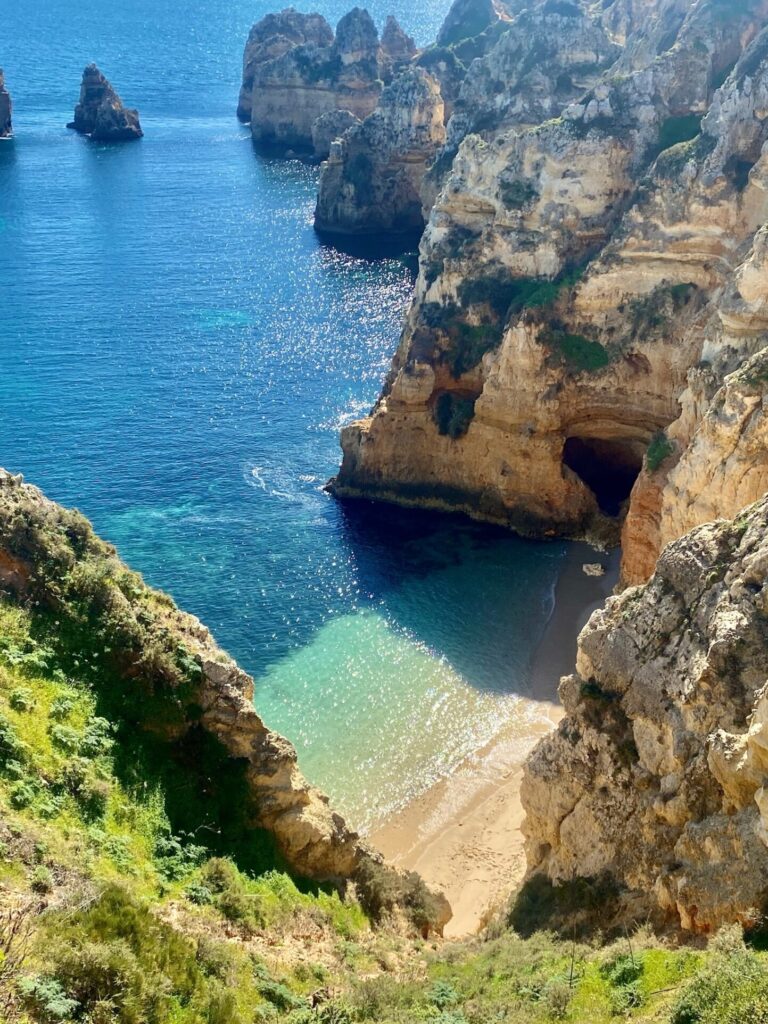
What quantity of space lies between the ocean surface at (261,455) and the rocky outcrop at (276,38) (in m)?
36.8

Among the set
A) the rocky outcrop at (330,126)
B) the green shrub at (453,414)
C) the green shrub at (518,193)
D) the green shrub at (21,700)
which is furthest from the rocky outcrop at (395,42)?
the green shrub at (21,700)

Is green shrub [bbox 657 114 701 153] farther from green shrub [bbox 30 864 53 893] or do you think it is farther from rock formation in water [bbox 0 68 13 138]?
rock formation in water [bbox 0 68 13 138]

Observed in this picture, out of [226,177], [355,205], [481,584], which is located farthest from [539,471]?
[226,177]

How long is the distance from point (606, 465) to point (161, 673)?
32346 mm

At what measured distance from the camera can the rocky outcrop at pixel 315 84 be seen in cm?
12256

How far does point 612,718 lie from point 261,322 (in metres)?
54.8

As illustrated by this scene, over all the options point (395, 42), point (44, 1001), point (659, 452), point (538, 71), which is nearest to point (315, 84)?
point (395, 42)

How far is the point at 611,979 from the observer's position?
1772 cm

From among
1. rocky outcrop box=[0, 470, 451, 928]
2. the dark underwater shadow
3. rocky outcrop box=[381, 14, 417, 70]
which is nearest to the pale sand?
the dark underwater shadow

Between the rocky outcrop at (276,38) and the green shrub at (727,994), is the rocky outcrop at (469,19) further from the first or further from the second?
the green shrub at (727,994)

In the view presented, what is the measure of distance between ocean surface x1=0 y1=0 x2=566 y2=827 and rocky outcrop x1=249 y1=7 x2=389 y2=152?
22621 millimetres

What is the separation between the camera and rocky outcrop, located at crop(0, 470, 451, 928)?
23062 millimetres

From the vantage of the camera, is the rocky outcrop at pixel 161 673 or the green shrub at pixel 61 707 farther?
the rocky outcrop at pixel 161 673

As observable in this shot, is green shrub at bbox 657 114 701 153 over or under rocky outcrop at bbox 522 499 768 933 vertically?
over
